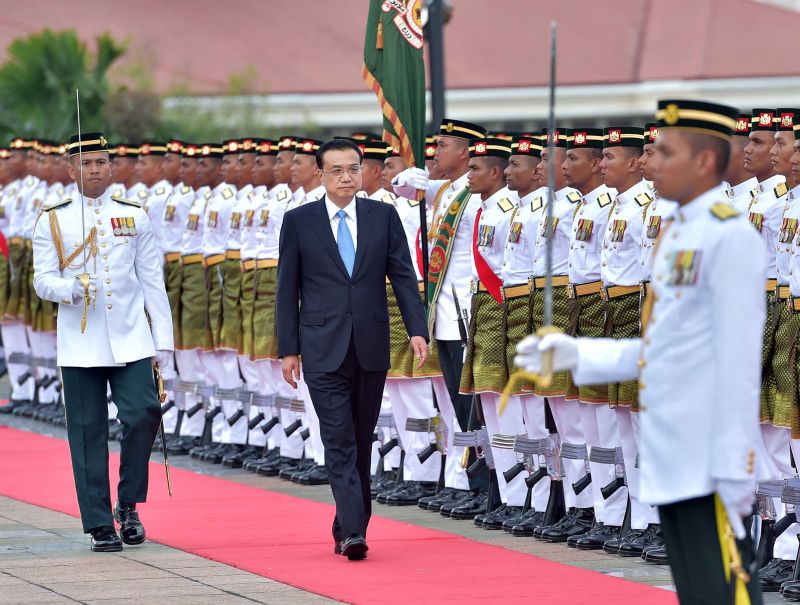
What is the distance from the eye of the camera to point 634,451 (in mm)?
9695

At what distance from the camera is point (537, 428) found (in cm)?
1052

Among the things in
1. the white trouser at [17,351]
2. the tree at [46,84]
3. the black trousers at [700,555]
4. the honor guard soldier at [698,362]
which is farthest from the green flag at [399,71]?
the tree at [46,84]

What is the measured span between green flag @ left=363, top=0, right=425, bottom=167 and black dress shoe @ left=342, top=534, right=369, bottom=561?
273 centimetres

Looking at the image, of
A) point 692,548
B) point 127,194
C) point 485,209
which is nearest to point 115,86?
point 127,194

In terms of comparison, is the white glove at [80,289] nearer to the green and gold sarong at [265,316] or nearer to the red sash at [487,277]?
the red sash at [487,277]

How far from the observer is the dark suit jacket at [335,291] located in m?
9.42

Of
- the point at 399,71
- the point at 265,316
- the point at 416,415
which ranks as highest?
the point at 399,71

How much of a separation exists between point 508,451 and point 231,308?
14.3ft

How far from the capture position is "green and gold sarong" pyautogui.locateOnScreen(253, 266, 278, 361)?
45.3 ft

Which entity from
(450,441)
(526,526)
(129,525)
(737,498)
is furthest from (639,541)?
(737,498)

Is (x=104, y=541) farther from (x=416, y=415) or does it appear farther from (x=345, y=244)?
(x=416, y=415)

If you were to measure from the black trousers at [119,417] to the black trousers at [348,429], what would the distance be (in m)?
0.98

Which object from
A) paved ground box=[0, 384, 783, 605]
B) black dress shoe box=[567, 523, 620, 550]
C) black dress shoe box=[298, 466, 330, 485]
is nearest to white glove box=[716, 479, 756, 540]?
paved ground box=[0, 384, 783, 605]

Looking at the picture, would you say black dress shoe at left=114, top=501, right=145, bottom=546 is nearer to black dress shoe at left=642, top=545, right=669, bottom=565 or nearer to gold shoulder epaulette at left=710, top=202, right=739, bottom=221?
black dress shoe at left=642, top=545, right=669, bottom=565
